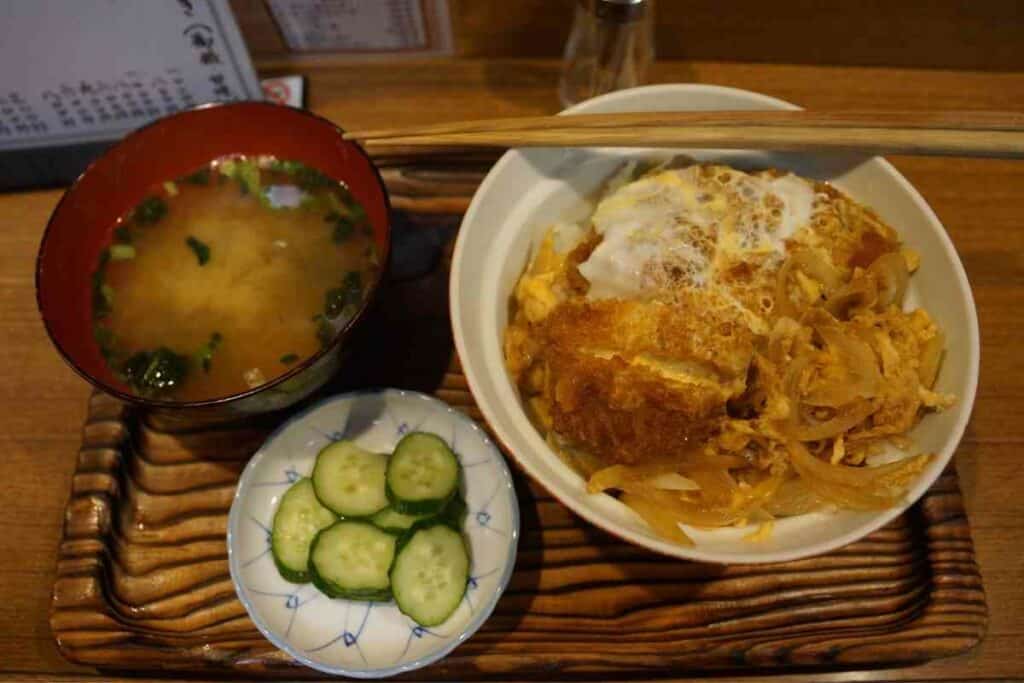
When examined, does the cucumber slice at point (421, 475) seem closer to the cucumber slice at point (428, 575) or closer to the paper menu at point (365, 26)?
the cucumber slice at point (428, 575)

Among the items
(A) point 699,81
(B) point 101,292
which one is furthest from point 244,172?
(A) point 699,81

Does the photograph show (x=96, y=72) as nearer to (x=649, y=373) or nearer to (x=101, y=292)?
(x=101, y=292)

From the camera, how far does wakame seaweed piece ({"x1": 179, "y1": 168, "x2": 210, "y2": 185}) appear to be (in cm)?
214

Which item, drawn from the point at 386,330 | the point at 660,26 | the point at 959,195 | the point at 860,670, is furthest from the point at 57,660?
the point at 959,195

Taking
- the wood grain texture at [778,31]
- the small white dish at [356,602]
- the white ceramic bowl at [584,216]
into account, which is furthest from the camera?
the wood grain texture at [778,31]

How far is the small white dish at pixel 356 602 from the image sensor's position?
165 cm

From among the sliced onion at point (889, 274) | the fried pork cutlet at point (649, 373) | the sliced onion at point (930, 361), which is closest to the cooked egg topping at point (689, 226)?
the fried pork cutlet at point (649, 373)

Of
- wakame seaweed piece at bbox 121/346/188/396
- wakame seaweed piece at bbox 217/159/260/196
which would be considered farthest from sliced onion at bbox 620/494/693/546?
wakame seaweed piece at bbox 217/159/260/196

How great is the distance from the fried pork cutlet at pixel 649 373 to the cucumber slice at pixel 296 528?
646mm

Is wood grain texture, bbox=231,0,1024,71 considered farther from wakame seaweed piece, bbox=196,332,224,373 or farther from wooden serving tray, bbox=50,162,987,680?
wooden serving tray, bbox=50,162,987,680

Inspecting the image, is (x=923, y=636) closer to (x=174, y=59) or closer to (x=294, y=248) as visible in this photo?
(x=294, y=248)

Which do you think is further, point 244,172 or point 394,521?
point 244,172

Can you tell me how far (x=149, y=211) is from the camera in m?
2.07

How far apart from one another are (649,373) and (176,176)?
4.89 feet
